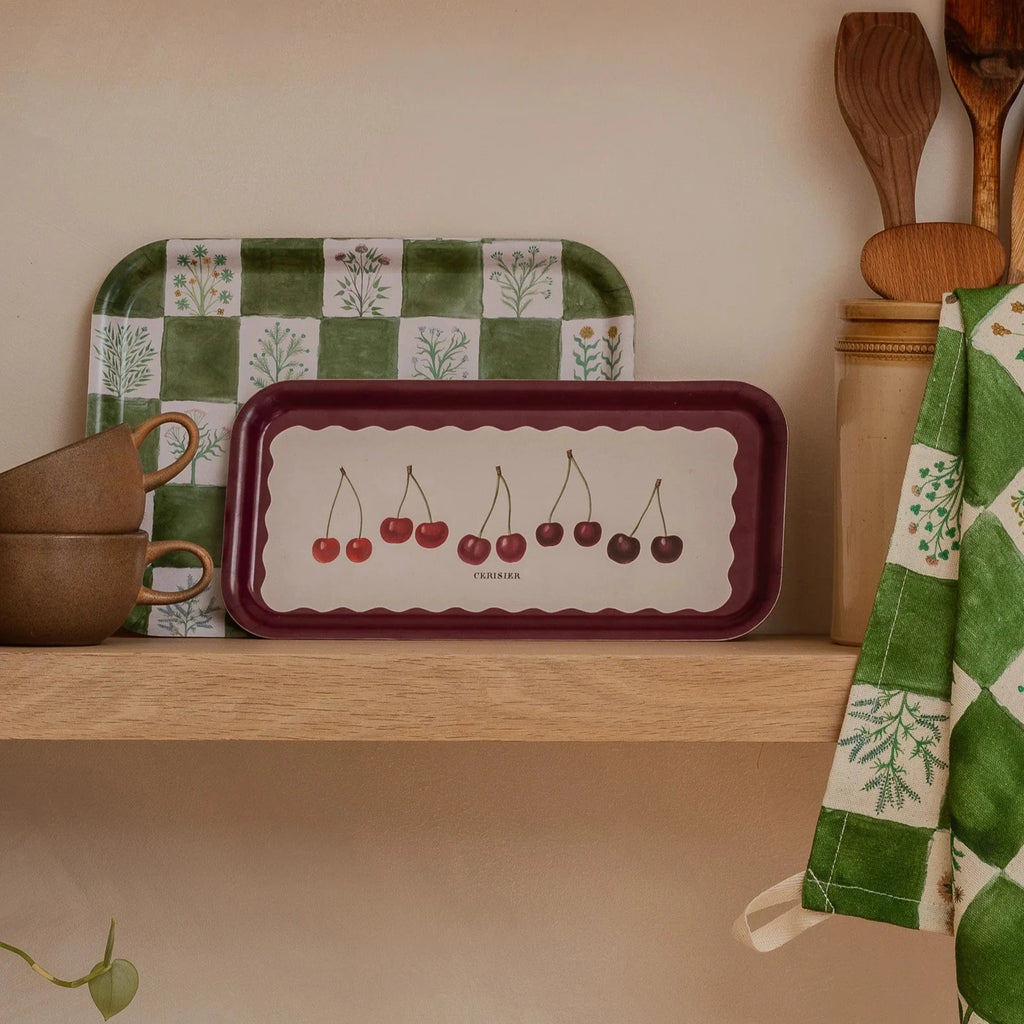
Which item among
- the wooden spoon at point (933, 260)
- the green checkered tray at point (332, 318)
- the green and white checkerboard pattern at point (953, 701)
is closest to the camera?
the green and white checkerboard pattern at point (953, 701)

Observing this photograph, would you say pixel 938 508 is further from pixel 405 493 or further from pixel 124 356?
pixel 124 356

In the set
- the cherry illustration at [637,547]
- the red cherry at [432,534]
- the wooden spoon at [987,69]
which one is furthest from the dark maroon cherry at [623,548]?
the wooden spoon at [987,69]

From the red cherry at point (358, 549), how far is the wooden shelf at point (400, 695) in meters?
0.14

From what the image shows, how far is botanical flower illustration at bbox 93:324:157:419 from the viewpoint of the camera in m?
0.83

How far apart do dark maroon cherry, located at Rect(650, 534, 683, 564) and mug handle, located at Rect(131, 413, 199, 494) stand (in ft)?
1.07

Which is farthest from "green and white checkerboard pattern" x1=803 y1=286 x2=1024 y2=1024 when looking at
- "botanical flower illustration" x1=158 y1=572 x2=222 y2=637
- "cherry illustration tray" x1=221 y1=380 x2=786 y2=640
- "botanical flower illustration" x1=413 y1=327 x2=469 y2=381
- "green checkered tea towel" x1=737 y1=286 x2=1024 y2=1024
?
"botanical flower illustration" x1=158 y1=572 x2=222 y2=637

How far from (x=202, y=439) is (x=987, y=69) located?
652 mm

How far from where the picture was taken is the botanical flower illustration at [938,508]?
65 centimetres

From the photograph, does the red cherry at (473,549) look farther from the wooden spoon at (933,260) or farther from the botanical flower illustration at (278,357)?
the wooden spoon at (933,260)

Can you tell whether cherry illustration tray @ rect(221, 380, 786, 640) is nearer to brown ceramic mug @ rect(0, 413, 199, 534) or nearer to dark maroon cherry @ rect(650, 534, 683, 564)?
dark maroon cherry @ rect(650, 534, 683, 564)

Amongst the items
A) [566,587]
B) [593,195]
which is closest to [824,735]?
[566,587]

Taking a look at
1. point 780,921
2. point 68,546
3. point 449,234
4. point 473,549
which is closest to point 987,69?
point 449,234

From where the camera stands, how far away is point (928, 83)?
0.80 meters

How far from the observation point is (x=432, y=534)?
78 cm
